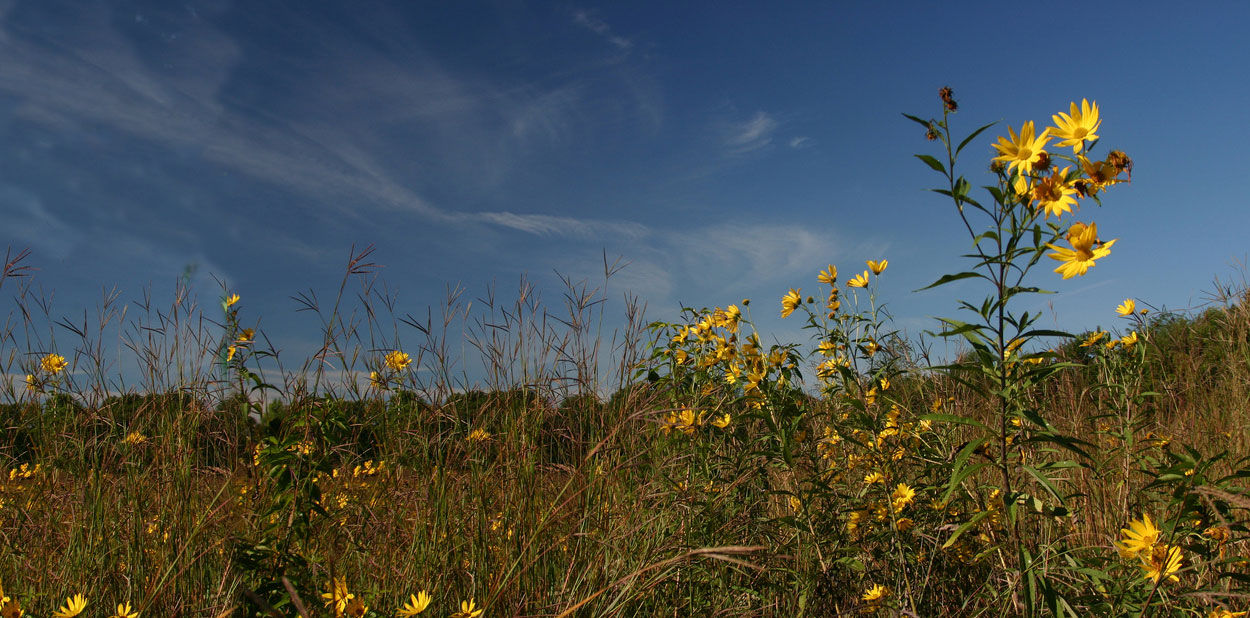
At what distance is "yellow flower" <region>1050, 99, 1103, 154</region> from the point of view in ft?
4.48

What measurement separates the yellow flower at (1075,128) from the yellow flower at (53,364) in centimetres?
370

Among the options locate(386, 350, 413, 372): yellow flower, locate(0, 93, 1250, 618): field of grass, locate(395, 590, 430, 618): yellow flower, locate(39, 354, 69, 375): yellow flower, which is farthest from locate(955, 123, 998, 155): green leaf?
locate(39, 354, 69, 375): yellow flower

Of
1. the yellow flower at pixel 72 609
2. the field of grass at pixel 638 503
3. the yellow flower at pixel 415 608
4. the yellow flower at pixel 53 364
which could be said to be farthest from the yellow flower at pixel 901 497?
the yellow flower at pixel 53 364

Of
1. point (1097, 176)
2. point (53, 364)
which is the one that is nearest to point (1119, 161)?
point (1097, 176)

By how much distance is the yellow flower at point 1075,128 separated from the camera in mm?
1366

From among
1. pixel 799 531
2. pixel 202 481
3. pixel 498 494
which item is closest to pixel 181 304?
pixel 202 481

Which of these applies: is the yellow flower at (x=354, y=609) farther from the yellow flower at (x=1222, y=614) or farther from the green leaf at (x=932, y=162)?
the yellow flower at (x=1222, y=614)

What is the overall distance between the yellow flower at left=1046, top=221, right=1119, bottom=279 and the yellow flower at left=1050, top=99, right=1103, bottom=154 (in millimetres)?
188

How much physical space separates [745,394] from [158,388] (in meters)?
2.25

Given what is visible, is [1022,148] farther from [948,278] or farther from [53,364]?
[53,364]

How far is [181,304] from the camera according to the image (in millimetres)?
2715

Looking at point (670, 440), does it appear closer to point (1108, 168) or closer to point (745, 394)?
point (745, 394)

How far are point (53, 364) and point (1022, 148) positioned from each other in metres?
3.70

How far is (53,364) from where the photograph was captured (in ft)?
9.47
